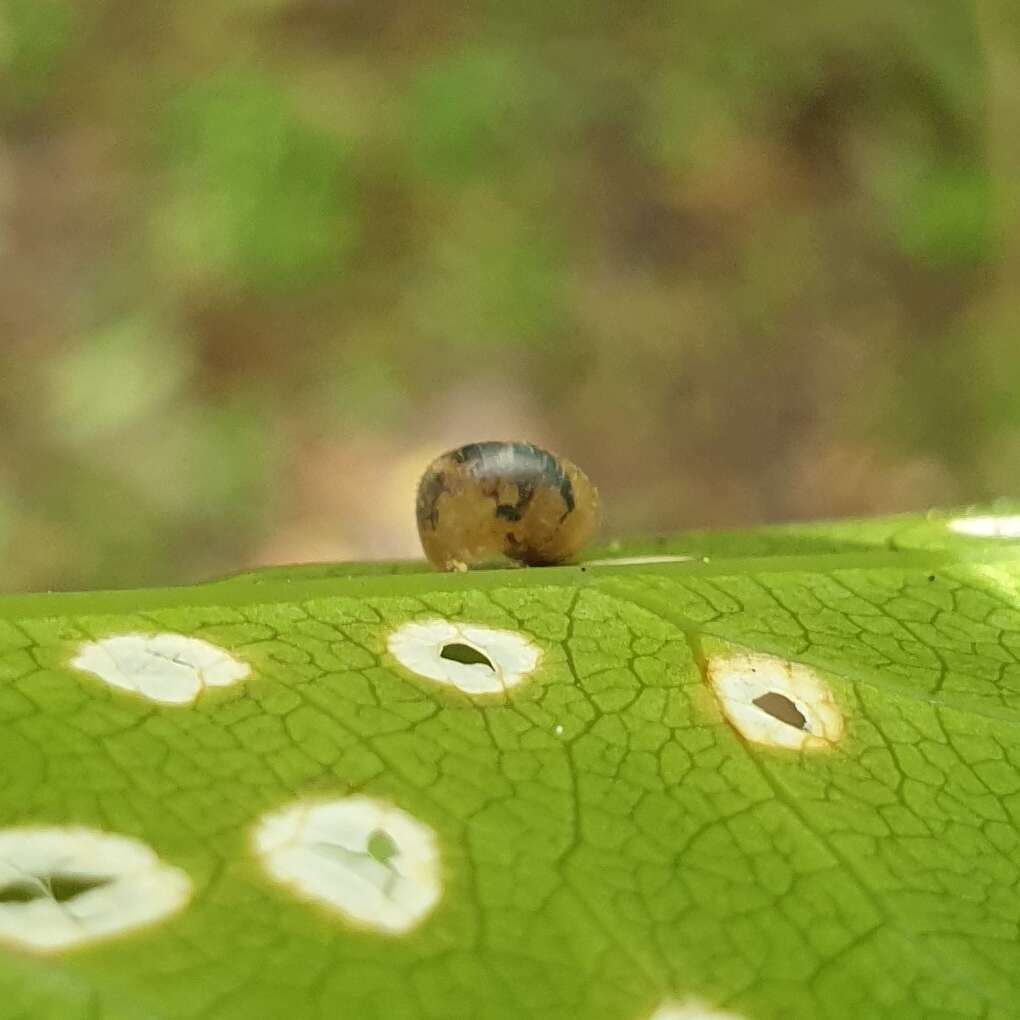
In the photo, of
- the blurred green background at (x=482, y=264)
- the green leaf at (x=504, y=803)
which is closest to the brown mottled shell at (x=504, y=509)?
the green leaf at (x=504, y=803)

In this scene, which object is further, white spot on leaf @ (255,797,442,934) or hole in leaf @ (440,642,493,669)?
hole in leaf @ (440,642,493,669)

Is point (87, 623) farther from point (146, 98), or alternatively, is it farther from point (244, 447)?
point (146, 98)

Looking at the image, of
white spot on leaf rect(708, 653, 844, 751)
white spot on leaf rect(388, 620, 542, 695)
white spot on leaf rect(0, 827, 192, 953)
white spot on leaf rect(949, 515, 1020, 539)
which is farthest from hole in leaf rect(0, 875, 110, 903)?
white spot on leaf rect(949, 515, 1020, 539)

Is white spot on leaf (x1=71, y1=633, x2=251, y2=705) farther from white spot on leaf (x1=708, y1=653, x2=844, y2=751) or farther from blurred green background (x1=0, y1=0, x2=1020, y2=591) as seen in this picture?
blurred green background (x1=0, y1=0, x2=1020, y2=591)

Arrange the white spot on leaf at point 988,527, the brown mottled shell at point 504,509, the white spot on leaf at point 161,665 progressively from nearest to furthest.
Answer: the white spot on leaf at point 161,665
the white spot on leaf at point 988,527
the brown mottled shell at point 504,509

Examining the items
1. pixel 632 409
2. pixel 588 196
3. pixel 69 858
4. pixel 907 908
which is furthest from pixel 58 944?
pixel 588 196

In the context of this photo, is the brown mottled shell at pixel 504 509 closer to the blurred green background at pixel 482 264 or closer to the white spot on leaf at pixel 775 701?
the white spot on leaf at pixel 775 701
